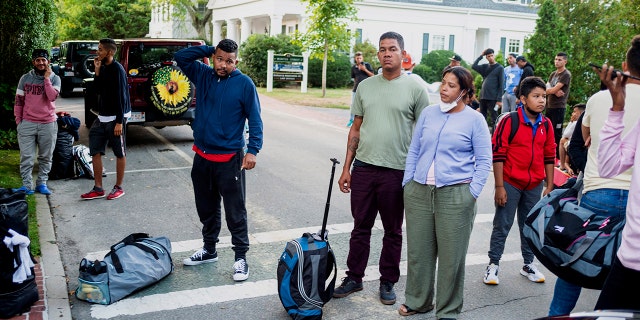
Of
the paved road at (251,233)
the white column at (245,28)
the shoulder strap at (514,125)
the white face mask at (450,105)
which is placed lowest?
the paved road at (251,233)

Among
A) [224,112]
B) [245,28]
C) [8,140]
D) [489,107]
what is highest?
[245,28]

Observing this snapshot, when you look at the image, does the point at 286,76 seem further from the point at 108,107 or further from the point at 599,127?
the point at 599,127

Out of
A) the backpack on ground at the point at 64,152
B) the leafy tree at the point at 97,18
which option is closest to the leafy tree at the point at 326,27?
the backpack on ground at the point at 64,152

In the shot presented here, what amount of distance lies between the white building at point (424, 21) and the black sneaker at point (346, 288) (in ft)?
94.6

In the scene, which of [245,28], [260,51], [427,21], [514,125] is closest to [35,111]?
[514,125]

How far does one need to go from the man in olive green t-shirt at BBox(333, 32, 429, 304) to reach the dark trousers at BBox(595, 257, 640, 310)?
212 cm

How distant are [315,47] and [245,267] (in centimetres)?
2121

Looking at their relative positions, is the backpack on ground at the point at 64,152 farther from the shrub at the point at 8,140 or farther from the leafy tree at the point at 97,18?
the leafy tree at the point at 97,18

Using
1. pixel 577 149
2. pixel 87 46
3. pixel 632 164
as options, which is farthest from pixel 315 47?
pixel 632 164

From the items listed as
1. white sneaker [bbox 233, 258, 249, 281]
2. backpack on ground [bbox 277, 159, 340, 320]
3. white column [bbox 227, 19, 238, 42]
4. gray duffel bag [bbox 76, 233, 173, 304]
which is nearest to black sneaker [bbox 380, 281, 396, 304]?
backpack on ground [bbox 277, 159, 340, 320]

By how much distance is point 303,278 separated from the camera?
15.4 feet

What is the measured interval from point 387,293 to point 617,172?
95.6 inches

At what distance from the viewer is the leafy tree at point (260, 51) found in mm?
30125

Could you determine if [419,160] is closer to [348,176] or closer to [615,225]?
[348,176]
